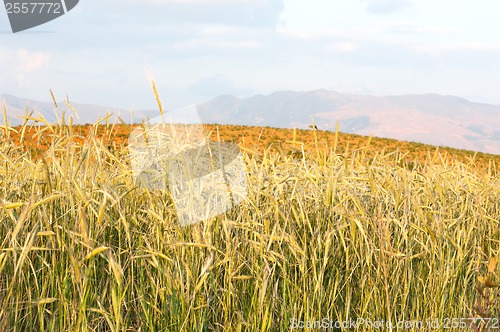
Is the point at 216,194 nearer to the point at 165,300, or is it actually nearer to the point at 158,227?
the point at 158,227

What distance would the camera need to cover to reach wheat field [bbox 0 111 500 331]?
10.2ft

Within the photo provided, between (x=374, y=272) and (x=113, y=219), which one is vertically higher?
(x=113, y=219)

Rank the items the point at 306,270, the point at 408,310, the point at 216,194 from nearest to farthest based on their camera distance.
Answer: the point at 306,270 < the point at 216,194 < the point at 408,310

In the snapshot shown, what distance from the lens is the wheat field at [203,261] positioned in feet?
10.2

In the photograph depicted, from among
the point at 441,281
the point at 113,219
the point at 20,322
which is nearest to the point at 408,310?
the point at 441,281

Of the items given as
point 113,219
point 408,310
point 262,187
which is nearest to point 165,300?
point 113,219

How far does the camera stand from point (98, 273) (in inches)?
133

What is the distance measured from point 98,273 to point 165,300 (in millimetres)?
479

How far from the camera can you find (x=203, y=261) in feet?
11.1

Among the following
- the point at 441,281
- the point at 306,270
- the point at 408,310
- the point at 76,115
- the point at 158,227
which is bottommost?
the point at 408,310

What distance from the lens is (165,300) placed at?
10.9ft

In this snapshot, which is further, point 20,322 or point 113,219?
point 113,219

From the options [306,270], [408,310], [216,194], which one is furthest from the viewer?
[408,310]

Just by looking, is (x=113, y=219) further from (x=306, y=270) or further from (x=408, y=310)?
(x=408, y=310)
